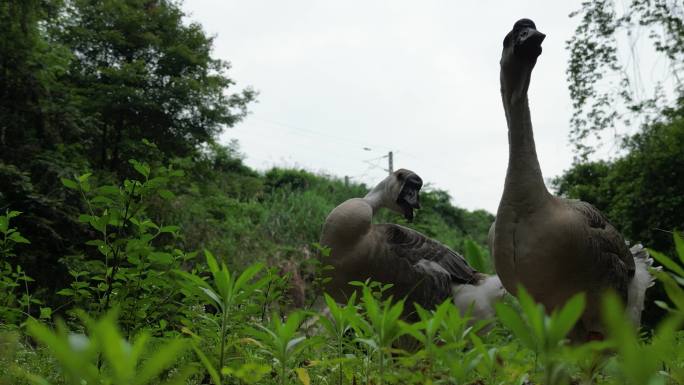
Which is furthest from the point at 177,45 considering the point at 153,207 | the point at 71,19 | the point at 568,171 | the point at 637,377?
the point at 637,377

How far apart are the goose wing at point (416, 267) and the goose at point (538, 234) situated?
1.64 metres

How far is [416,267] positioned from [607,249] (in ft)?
6.58

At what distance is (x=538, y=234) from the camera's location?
2.58 metres

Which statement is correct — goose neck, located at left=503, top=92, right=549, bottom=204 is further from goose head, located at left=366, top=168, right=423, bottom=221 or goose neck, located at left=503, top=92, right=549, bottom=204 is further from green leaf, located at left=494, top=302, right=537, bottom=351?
green leaf, located at left=494, top=302, right=537, bottom=351

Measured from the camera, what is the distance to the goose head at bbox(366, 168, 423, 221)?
4.89m

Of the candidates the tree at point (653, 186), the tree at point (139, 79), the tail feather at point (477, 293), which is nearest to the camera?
the tail feather at point (477, 293)

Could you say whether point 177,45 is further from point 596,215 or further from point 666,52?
point 596,215

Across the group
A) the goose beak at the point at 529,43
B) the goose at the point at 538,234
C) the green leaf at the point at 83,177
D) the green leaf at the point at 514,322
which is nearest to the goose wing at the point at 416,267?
the goose at the point at 538,234

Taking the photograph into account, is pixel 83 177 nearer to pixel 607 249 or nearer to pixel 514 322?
pixel 514 322

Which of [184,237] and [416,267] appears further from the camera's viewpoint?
[184,237]

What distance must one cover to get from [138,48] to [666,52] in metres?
11.6

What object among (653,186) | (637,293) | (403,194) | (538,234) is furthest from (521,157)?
(653,186)

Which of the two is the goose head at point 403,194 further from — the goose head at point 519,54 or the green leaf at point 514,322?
the green leaf at point 514,322

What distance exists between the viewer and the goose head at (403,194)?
4891mm
